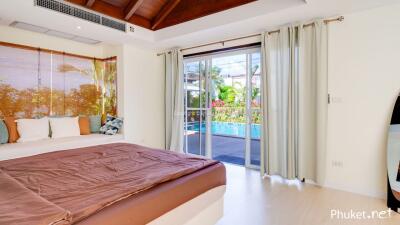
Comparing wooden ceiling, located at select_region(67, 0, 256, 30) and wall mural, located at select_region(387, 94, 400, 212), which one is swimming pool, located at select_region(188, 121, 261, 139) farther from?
wooden ceiling, located at select_region(67, 0, 256, 30)

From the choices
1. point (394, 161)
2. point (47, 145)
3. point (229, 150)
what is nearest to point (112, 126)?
point (47, 145)

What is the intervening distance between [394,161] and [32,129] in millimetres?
5009

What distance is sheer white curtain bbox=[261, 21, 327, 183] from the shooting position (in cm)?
310

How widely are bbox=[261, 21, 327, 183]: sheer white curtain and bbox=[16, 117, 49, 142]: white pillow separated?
11.8 ft

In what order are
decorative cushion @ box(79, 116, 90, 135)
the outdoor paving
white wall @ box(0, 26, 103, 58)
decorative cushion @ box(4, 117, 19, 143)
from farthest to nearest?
the outdoor paving < decorative cushion @ box(79, 116, 90, 135) < white wall @ box(0, 26, 103, 58) < decorative cushion @ box(4, 117, 19, 143)

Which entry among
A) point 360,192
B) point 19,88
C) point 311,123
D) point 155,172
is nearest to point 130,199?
point 155,172

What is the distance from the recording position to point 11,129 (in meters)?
3.47

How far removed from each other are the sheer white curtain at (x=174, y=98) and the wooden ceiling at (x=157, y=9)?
0.79 meters

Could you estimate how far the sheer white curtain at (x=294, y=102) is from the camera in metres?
3.10

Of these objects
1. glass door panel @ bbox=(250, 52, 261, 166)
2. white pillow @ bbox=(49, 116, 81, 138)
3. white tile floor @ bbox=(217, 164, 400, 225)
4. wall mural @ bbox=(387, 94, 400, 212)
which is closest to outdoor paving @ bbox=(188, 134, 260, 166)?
glass door panel @ bbox=(250, 52, 261, 166)

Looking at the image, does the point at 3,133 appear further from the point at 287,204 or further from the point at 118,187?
the point at 287,204

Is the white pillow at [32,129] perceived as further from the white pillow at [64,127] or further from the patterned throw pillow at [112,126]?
the patterned throw pillow at [112,126]

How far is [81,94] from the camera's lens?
4.54m

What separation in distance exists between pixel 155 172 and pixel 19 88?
3.32m
